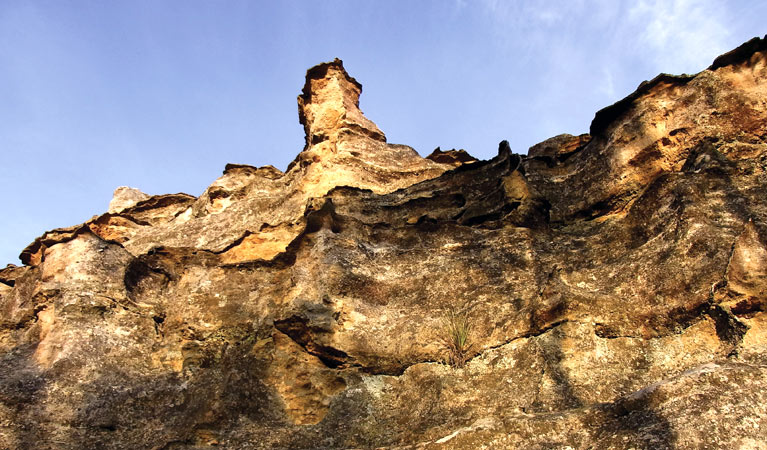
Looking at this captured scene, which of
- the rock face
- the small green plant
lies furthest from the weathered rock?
the small green plant

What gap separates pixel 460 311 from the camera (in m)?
10.7

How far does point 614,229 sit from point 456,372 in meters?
4.37

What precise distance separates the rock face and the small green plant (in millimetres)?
157

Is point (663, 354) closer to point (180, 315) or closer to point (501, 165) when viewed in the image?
point (501, 165)

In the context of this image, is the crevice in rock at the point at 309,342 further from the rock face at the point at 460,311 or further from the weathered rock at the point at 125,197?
the weathered rock at the point at 125,197

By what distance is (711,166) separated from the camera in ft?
35.6

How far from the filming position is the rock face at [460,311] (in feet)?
26.3

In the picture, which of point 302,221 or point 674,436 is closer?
point 674,436

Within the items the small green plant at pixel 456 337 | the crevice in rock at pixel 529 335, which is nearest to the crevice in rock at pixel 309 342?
the small green plant at pixel 456 337

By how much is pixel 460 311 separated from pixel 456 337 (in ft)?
2.39

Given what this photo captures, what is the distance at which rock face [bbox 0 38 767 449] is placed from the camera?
26.3 ft

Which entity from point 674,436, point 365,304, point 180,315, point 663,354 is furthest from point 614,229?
point 180,315

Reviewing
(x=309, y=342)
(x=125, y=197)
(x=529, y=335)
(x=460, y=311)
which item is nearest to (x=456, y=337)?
(x=460, y=311)

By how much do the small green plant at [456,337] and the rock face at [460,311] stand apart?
157 mm
